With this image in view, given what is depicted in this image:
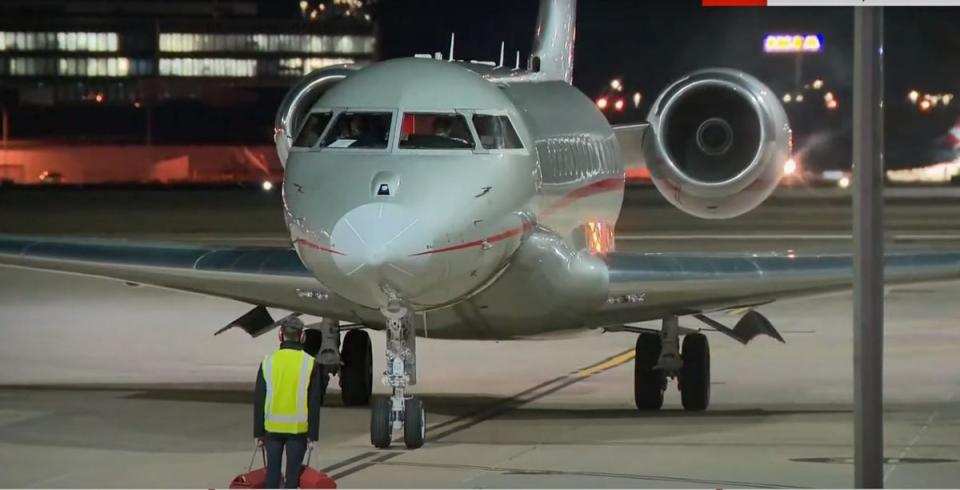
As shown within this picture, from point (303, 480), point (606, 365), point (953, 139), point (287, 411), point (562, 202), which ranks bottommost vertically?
point (606, 365)

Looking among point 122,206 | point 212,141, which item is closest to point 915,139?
point 212,141

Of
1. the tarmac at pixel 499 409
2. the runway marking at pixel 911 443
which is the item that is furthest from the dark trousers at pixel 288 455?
the runway marking at pixel 911 443

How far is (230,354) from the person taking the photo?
21.6 meters

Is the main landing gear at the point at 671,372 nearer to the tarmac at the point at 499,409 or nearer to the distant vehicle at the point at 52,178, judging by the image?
the tarmac at the point at 499,409

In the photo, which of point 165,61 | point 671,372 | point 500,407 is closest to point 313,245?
point 500,407

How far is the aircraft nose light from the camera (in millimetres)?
12953

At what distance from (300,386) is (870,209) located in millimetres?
3924

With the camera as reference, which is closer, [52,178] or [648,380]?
[648,380]

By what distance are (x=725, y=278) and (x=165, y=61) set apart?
408 feet

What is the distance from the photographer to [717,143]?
65.6 ft

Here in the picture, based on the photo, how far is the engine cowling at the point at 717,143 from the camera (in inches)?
747

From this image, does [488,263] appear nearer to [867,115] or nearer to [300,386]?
[300,386]

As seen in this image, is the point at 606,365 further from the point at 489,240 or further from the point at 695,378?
the point at 489,240

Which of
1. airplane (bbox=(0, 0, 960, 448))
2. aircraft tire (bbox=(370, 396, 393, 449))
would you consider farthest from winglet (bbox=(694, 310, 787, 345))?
aircraft tire (bbox=(370, 396, 393, 449))
